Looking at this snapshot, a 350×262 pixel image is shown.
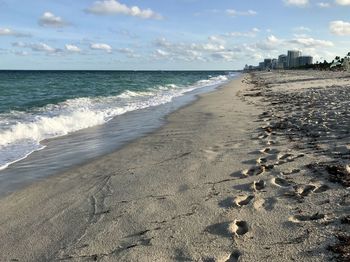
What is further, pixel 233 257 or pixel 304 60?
pixel 304 60

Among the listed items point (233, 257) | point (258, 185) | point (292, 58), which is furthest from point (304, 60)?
point (233, 257)

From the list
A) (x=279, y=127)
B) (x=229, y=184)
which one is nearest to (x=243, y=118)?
(x=279, y=127)

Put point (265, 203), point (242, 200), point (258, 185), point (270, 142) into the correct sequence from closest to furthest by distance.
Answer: point (265, 203) → point (242, 200) → point (258, 185) → point (270, 142)

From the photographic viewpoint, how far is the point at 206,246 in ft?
12.3

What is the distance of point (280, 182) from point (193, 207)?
1.35 meters

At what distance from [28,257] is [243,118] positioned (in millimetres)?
8611

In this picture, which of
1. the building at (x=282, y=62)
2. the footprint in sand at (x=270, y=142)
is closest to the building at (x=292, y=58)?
the building at (x=282, y=62)

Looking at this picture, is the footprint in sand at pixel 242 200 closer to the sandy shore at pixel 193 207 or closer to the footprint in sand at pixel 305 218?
the sandy shore at pixel 193 207

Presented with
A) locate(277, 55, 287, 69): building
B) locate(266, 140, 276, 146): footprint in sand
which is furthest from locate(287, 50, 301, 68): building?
locate(266, 140, 276, 146): footprint in sand

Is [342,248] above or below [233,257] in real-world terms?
above

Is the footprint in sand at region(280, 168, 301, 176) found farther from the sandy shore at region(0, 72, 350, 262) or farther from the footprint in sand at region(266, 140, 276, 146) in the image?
the footprint in sand at region(266, 140, 276, 146)

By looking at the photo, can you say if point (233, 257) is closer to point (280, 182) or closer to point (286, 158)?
point (280, 182)

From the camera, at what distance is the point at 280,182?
5.34 meters

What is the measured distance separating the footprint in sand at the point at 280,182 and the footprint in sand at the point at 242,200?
0.55 meters
